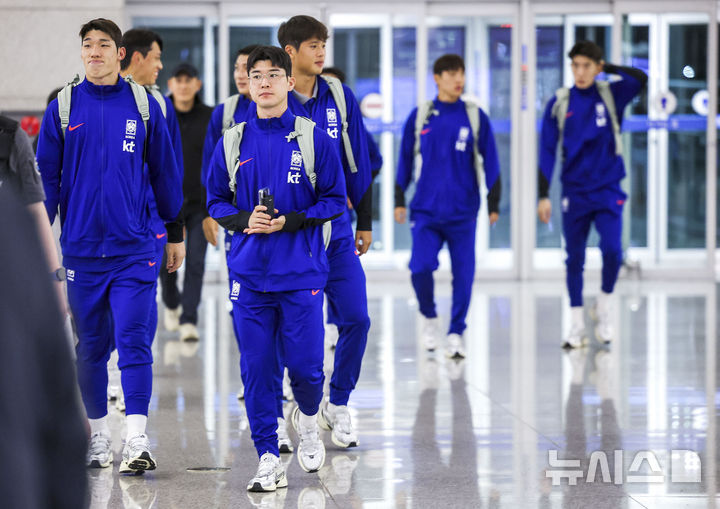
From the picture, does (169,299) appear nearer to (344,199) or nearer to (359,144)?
(359,144)

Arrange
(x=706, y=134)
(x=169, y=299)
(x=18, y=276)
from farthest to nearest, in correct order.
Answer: (x=706, y=134)
(x=169, y=299)
(x=18, y=276)

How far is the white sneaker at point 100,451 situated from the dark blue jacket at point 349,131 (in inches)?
52.7

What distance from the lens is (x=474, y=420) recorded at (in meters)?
5.91

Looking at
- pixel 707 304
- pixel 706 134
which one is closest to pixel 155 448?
pixel 707 304

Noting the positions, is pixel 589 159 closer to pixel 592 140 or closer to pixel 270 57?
pixel 592 140

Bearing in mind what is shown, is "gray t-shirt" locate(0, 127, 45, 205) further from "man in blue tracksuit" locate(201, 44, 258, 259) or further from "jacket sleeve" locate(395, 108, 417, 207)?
"jacket sleeve" locate(395, 108, 417, 207)

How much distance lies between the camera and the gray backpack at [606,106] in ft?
27.3

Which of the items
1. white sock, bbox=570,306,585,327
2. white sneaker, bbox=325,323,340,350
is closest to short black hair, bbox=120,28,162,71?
white sneaker, bbox=325,323,340,350

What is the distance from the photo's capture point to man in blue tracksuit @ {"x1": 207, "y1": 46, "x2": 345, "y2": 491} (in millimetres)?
4477

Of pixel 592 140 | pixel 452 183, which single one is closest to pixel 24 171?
pixel 452 183

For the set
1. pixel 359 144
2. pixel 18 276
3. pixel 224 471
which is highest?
pixel 359 144

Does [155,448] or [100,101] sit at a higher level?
[100,101]

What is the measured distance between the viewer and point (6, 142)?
14.7 ft

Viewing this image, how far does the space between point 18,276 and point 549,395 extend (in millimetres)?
5556
